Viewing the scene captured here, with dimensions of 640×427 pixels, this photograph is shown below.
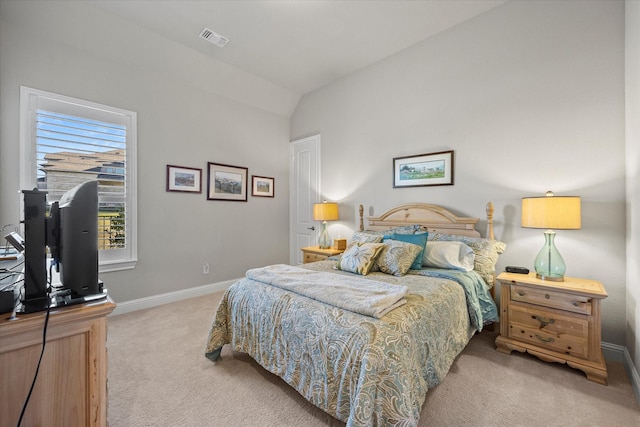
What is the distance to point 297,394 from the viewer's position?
1.78 metres

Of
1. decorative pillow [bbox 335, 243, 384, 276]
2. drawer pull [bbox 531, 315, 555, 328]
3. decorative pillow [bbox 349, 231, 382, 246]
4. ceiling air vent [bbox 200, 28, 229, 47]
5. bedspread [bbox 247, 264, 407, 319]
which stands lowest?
drawer pull [bbox 531, 315, 555, 328]

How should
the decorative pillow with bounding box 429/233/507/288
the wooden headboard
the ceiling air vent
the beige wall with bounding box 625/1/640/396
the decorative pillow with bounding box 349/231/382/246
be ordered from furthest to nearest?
1. the ceiling air vent
2. the decorative pillow with bounding box 349/231/382/246
3. the wooden headboard
4. the decorative pillow with bounding box 429/233/507/288
5. the beige wall with bounding box 625/1/640/396

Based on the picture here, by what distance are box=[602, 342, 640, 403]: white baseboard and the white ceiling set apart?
3.26 meters

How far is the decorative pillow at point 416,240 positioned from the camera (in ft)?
8.23

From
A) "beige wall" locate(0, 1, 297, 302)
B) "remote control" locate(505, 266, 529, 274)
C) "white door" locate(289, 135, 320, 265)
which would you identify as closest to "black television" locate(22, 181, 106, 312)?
"beige wall" locate(0, 1, 297, 302)

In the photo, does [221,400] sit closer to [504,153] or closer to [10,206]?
[10,206]

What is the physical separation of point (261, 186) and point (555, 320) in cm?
394

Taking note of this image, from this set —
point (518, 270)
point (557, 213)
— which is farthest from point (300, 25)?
point (518, 270)

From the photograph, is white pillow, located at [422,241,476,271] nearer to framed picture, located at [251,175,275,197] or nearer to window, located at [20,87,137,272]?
framed picture, located at [251,175,275,197]

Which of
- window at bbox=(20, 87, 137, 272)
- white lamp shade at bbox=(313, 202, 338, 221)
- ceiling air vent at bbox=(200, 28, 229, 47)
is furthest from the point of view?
white lamp shade at bbox=(313, 202, 338, 221)

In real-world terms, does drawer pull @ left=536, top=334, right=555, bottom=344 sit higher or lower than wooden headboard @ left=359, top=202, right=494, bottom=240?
lower

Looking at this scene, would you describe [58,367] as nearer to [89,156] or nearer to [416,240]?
[416,240]

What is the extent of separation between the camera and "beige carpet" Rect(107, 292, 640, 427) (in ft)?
5.16

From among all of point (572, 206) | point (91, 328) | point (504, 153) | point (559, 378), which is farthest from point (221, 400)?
point (504, 153)
